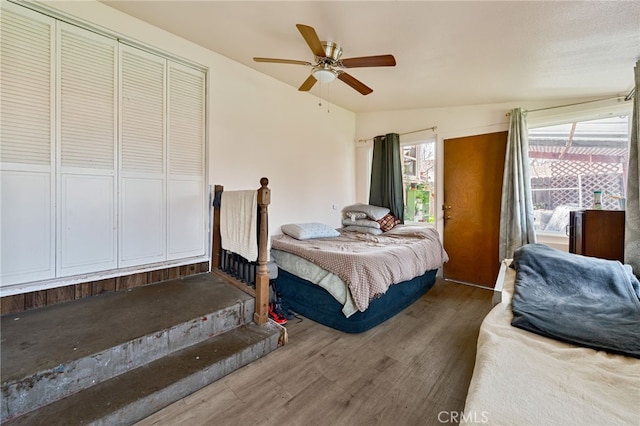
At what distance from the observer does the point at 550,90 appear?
2.76 meters

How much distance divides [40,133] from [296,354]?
260cm

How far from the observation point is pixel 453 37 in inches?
81.8

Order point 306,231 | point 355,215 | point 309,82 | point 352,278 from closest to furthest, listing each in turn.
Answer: point 352,278
point 309,82
point 306,231
point 355,215

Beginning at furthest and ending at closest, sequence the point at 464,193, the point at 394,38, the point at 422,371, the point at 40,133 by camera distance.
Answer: the point at 464,193, the point at 394,38, the point at 40,133, the point at 422,371

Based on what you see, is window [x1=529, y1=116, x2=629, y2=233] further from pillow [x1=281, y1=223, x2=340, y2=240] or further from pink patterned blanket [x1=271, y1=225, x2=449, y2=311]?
pillow [x1=281, y1=223, x2=340, y2=240]

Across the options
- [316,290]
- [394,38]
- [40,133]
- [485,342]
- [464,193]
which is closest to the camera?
[485,342]

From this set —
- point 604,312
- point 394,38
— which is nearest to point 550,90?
point 394,38

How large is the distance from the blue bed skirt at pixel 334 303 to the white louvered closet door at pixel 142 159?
1.32 m

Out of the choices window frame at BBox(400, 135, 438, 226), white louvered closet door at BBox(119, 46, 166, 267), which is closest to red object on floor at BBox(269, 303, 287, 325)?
white louvered closet door at BBox(119, 46, 166, 267)

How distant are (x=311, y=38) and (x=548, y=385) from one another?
7.23 ft

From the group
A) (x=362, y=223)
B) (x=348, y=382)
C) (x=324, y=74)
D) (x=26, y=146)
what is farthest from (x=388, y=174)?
(x=26, y=146)

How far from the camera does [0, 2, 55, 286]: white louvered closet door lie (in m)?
1.82

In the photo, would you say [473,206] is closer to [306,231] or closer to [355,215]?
[355,215]

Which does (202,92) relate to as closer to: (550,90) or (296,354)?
(296,354)
